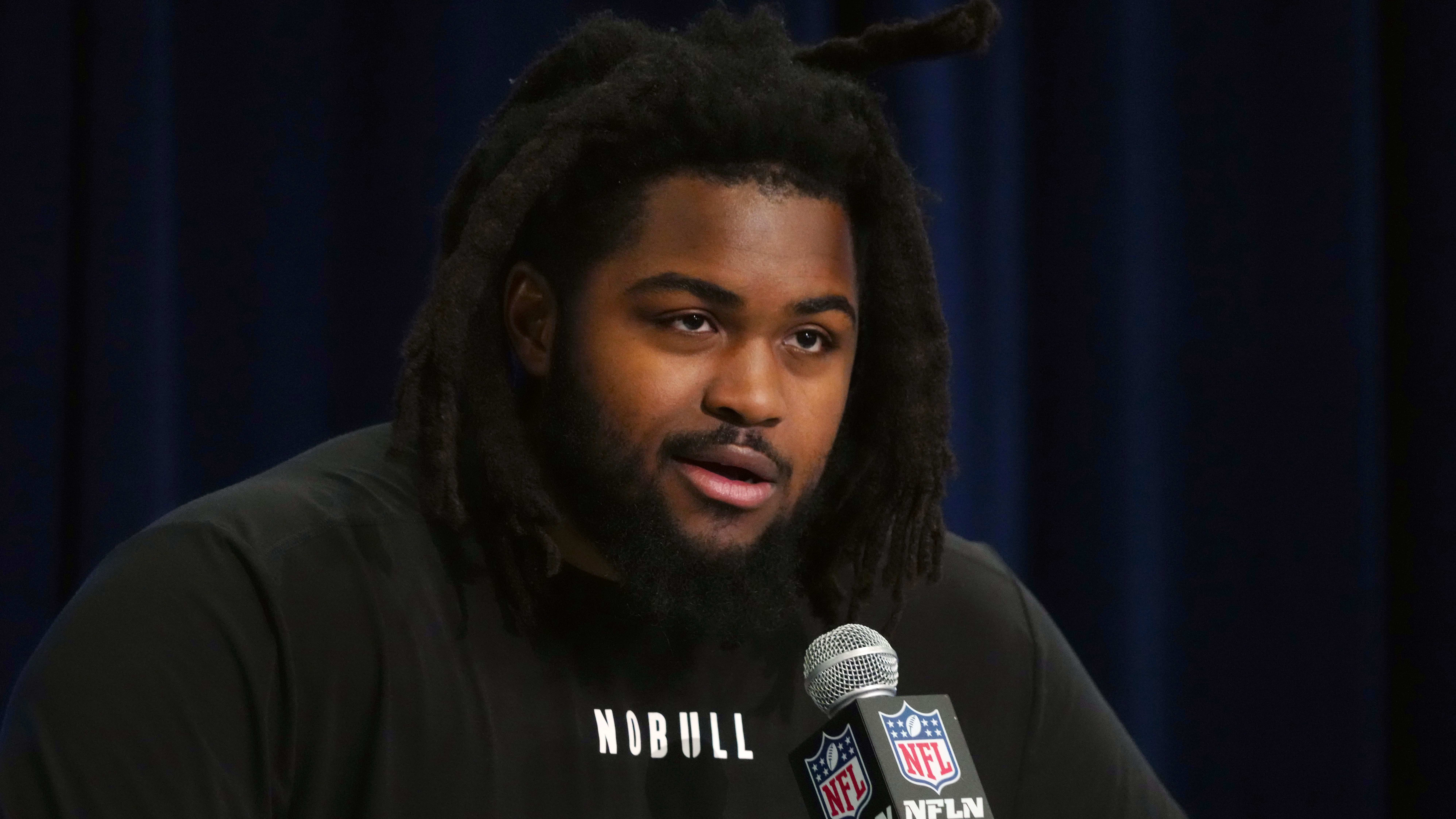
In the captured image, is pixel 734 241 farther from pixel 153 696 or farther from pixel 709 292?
pixel 153 696

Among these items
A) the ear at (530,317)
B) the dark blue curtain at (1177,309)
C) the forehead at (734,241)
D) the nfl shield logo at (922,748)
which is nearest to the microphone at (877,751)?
the nfl shield logo at (922,748)

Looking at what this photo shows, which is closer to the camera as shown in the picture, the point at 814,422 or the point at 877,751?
the point at 877,751

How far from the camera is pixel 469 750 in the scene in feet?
4.43

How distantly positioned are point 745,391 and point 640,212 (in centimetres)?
20

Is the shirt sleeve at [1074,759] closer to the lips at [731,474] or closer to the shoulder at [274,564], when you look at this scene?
the lips at [731,474]

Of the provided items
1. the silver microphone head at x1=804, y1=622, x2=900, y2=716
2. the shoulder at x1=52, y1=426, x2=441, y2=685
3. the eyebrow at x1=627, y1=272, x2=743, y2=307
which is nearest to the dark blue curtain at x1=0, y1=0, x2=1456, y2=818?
the shoulder at x1=52, y1=426, x2=441, y2=685

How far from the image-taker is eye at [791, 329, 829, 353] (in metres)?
1.46

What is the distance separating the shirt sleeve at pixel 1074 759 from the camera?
5.43 ft

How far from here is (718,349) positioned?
55.6 inches

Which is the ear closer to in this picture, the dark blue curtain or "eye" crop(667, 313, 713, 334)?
"eye" crop(667, 313, 713, 334)

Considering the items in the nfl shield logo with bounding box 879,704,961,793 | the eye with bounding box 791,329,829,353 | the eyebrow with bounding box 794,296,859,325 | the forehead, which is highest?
the forehead

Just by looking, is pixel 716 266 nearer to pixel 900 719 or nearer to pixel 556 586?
pixel 556 586

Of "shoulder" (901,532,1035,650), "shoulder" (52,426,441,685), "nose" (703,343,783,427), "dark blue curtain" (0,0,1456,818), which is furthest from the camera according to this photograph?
"dark blue curtain" (0,0,1456,818)

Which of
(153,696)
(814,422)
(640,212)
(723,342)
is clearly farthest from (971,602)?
(153,696)
